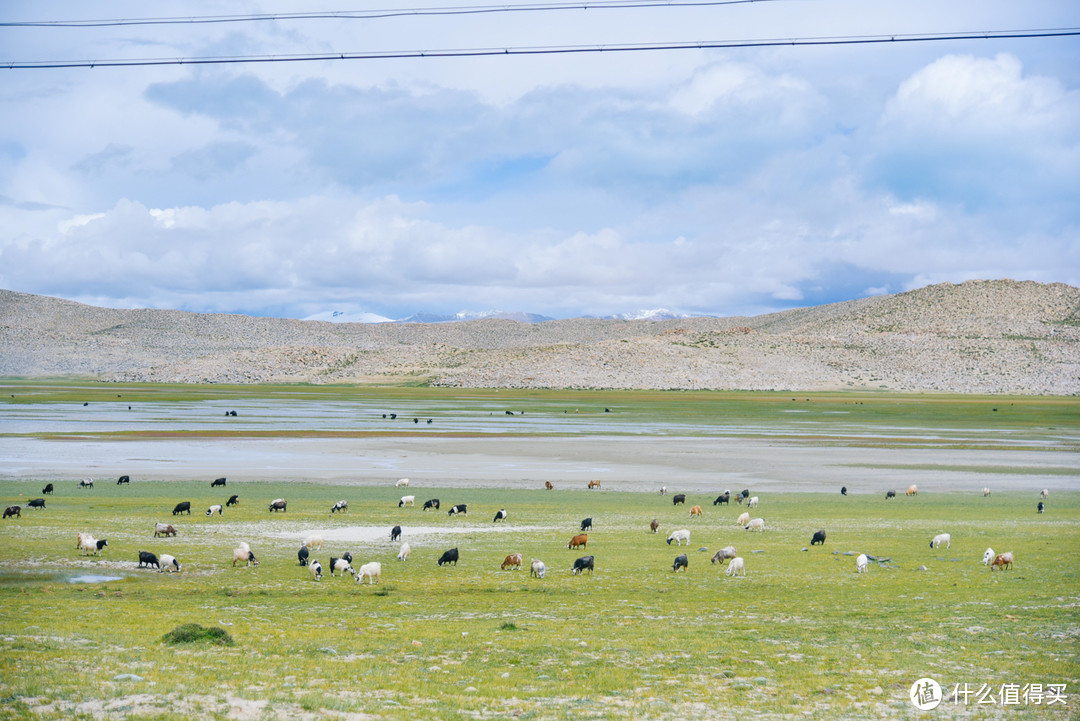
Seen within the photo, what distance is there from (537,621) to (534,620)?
140mm

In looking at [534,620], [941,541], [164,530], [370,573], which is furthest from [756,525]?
[164,530]

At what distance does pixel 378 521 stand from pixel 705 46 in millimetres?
21827

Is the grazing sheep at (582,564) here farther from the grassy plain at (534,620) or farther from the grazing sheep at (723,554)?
the grazing sheep at (723,554)

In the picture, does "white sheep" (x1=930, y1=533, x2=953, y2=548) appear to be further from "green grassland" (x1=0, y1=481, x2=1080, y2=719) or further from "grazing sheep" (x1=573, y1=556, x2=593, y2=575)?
"grazing sheep" (x1=573, y1=556, x2=593, y2=575)

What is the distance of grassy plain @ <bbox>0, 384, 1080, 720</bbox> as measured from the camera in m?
12.1

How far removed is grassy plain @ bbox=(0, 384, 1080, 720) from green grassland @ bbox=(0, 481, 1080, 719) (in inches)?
2.7

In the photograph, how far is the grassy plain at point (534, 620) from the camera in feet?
39.8

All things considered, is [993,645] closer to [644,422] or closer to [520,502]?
[520,502]

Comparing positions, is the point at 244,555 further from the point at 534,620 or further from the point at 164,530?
the point at 534,620

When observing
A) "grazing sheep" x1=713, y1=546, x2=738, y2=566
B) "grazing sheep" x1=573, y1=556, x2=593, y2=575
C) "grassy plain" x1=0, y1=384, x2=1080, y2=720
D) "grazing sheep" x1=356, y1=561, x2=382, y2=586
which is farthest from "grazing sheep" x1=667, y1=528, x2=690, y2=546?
"grazing sheep" x1=356, y1=561, x2=382, y2=586

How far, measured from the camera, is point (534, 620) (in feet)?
58.0

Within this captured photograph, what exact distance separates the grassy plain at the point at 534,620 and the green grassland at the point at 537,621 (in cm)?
7

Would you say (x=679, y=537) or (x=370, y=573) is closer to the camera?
(x=370, y=573)

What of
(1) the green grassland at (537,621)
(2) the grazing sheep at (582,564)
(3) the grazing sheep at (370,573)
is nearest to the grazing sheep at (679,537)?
(1) the green grassland at (537,621)
